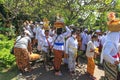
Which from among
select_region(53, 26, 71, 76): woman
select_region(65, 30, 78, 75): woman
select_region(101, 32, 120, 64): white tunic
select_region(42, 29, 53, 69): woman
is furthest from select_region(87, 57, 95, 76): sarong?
select_region(101, 32, 120, 64): white tunic

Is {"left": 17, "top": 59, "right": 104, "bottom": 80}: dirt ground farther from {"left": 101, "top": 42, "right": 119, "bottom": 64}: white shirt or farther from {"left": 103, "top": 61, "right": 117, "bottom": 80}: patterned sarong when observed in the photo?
{"left": 101, "top": 42, "right": 119, "bottom": 64}: white shirt

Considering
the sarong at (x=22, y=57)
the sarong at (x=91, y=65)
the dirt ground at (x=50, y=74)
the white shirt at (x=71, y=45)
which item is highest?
the white shirt at (x=71, y=45)

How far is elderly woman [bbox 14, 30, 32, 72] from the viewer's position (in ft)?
31.3

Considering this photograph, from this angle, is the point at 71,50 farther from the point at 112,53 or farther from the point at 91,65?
the point at 112,53

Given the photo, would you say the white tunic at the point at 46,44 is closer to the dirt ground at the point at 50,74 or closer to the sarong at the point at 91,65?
the dirt ground at the point at 50,74

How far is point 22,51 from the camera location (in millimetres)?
9586

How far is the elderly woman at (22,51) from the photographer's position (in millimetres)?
9531

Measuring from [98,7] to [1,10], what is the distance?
43.7ft

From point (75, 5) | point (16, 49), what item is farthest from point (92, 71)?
point (75, 5)

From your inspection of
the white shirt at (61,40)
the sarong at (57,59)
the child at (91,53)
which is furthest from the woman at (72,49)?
the child at (91,53)

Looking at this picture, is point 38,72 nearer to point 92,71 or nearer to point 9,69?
point 9,69

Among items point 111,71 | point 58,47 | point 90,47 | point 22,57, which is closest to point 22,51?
point 22,57

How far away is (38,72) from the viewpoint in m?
10.1

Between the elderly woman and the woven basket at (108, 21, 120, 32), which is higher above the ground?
the woven basket at (108, 21, 120, 32)
